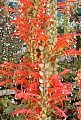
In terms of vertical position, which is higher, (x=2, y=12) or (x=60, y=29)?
(x=2, y=12)

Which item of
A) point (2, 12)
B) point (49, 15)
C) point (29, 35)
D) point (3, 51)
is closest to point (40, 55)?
point (29, 35)

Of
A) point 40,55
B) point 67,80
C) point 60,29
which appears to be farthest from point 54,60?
point 60,29

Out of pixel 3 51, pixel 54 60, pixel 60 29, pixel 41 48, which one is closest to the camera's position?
pixel 41 48

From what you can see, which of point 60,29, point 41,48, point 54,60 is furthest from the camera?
point 60,29

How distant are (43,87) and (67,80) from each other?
193cm

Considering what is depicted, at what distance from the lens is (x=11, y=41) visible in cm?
435

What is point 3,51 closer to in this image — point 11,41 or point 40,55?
point 11,41

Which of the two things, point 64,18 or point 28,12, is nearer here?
point 28,12

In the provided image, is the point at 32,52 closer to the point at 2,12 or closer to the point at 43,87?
the point at 43,87

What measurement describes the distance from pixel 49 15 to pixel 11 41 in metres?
2.04


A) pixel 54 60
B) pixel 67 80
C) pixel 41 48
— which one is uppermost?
pixel 41 48

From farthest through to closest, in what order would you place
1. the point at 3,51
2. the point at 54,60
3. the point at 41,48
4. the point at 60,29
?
the point at 60,29 < the point at 3,51 < the point at 54,60 < the point at 41,48

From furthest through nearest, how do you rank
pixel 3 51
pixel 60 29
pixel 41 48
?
pixel 60 29 < pixel 3 51 < pixel 41 48

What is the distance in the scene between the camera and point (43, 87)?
97.0 inches
